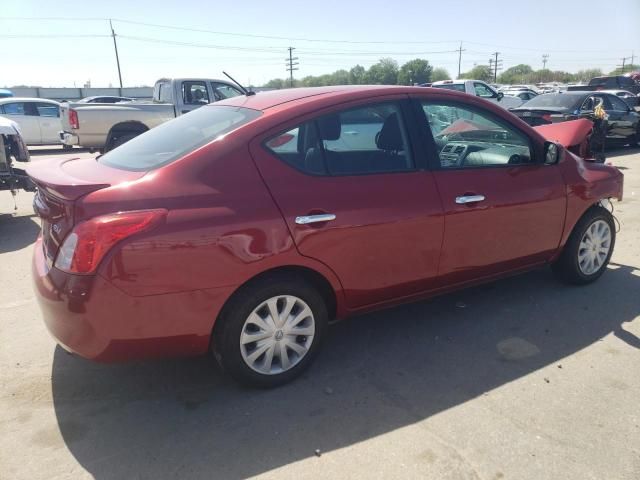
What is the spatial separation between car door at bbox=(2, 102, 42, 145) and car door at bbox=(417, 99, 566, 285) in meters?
15.4

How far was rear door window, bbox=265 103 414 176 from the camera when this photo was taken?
10.1ft

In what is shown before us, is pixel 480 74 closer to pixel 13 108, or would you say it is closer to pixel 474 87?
pixel 474 87

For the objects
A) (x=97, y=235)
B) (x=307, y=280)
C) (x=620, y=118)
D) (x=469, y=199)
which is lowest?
(x=307, y=280)

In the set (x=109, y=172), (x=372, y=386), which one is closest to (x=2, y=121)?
(x=109, y=172)

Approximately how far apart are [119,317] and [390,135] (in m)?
2.04

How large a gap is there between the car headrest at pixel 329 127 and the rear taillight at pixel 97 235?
117cm

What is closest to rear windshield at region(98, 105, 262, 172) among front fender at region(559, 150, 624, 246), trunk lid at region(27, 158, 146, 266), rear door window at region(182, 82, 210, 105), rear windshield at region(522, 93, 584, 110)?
trunk lid at region(27, 158, 146, 266)

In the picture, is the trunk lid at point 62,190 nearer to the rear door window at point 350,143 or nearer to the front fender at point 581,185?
the rear door window at point 350,143

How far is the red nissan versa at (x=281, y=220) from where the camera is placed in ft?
8.56

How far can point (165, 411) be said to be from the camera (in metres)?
2.94

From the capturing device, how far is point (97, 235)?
2516mm

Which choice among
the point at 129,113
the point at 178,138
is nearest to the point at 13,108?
the point at 129,113

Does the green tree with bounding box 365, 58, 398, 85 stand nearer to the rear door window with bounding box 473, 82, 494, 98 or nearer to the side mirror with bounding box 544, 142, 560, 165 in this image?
the rear door window with bounding box 473, 82, 494, 98

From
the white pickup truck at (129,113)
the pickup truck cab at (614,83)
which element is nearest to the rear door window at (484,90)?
the pickup truck cab at (614,83)
